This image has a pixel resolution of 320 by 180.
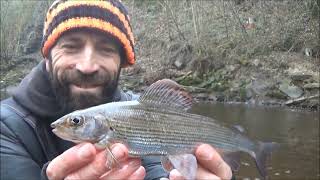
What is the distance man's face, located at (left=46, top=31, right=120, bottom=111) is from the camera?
3.68m

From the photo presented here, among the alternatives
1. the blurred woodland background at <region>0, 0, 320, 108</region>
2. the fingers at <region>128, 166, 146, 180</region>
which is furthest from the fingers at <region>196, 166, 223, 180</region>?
the blurred woodland background at <region>0, 0, 320, 108</region>

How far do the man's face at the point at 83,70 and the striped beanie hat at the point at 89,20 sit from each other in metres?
0.08

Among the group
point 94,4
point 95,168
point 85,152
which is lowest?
point 95,168

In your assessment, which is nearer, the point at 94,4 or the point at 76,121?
the point at 76,121

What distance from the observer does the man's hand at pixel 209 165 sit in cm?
293

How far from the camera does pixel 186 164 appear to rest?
2.89 m

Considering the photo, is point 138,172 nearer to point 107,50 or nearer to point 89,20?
point 107,50

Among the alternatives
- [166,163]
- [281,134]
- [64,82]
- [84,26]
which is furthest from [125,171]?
[281,134]

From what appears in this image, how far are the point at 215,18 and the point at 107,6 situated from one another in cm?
2715

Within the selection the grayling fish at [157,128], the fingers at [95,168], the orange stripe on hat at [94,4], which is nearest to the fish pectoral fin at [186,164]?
the grayling fish at [157,128]

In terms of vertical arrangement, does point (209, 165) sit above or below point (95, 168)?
below

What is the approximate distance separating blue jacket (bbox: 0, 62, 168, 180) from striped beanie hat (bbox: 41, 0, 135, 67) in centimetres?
31

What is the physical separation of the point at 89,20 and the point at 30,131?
902 mm

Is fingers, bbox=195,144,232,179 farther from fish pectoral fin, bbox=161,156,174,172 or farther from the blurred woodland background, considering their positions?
the blurred woodland background
